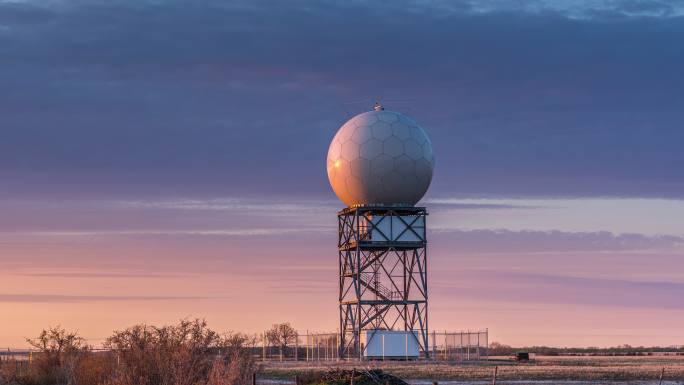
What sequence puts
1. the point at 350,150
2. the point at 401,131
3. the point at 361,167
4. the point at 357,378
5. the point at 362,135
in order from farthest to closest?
the point at 401,131 < the point at 350,150 < the point at 362,135 < the point at 361,167 < the point at 357,378

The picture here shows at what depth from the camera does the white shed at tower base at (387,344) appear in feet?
240

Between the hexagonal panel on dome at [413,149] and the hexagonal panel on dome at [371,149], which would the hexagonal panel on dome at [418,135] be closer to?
the hexagonal panel on dome at [413,149]

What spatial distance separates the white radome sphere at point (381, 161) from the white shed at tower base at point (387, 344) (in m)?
8.99

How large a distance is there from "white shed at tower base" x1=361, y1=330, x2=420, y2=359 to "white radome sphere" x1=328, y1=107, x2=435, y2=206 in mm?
8991

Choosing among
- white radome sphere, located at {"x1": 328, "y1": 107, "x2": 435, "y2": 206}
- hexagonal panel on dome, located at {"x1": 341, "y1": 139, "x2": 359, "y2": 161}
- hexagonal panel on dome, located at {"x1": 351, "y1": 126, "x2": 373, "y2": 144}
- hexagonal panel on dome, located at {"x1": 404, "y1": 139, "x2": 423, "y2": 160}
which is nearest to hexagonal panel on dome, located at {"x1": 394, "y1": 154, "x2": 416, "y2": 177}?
white radome sphere, located at {"x1": 328, "y1": 107, "x2": 435, "y2": 206}

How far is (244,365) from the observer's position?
4184cm

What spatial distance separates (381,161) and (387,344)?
1250 centimetres

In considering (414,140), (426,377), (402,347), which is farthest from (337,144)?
(426,377)

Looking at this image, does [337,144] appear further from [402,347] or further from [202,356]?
[202,356]

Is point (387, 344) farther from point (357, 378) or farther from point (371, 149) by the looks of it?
point (357, 378)

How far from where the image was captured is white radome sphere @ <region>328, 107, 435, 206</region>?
73500 mm

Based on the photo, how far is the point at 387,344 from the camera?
73.4 m

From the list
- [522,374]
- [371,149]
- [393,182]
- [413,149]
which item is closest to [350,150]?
[371,149]

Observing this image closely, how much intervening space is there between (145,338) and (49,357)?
32.9ft
